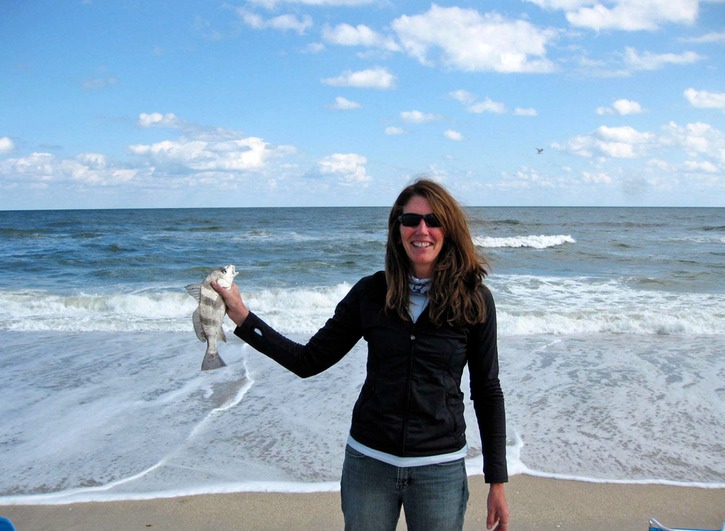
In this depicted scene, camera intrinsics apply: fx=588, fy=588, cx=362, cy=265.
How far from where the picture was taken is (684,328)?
1077 centimetres

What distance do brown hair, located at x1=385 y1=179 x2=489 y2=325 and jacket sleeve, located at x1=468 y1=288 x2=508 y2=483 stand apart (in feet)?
0.30

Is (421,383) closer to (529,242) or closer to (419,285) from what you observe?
(419,285)

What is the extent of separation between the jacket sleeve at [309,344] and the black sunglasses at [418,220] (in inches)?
13.4

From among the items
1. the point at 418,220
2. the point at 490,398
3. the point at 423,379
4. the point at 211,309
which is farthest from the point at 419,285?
the point at 211,309

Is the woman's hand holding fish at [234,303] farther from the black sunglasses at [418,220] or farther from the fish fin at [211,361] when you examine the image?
the black sunglasses at [418,220]

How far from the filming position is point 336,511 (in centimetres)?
416

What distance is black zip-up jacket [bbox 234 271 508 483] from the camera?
218 cm

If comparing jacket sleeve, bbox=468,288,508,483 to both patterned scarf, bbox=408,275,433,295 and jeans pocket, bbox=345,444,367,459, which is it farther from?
jeans pocket, bbox=345,444,367,459

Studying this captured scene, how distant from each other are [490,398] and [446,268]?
0.54 m

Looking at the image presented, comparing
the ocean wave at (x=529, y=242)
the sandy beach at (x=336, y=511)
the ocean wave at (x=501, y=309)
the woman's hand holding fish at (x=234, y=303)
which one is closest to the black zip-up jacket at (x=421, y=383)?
the woman's hand holding fish at (x=234, y=303)

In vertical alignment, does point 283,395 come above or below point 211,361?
below

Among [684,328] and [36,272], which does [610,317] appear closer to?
[684,328]

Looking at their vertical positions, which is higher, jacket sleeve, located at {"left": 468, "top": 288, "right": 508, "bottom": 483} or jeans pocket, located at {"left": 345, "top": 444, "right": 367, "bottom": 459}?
jacket sleeve, located at {"left": 468, "top": 288, "right": 508, "bottom": 483}

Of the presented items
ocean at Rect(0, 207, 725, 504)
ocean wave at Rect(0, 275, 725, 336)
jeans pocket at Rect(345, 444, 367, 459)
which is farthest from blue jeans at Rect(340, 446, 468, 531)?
ocean wave at Rect(0, 275, 725, 336)
